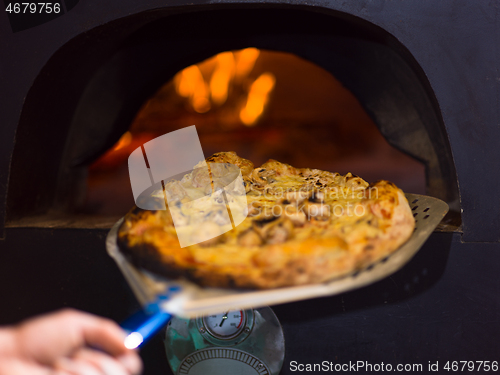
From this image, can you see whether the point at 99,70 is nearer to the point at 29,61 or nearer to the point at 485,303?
the point at 29,61

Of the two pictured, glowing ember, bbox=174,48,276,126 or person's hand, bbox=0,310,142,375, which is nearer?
person's hand, bbox=0,310,142,375

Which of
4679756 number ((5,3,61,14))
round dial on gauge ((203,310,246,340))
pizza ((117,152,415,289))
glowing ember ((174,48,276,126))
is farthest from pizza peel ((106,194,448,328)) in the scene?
glowing ember ((174,48,276,126))

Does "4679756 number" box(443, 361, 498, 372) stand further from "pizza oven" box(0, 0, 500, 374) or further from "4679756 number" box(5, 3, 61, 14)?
"4679756 number" box(5, 3, 61, 14)

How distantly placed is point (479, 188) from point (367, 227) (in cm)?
40

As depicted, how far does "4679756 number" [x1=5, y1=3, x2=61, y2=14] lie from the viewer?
2.65 ft

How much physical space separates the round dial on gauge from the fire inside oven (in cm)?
69

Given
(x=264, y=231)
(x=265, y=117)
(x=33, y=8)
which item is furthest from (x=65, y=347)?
(x=265, y=117)

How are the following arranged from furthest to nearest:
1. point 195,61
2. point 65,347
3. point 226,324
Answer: point 195,61
point 226,324
point 65,347

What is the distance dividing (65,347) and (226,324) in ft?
1.27

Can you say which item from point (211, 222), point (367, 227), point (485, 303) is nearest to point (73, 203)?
point (211, 222)

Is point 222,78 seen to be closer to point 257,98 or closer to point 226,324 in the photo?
point 257,98

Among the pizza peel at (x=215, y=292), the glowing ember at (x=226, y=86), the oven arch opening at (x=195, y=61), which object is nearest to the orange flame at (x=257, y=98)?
the glowing ember at (x=226, y=86)

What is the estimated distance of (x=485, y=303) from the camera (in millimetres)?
757

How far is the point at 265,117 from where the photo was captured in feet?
4.47
